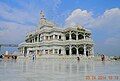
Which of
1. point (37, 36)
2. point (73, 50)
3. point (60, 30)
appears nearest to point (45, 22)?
point (37, 36)

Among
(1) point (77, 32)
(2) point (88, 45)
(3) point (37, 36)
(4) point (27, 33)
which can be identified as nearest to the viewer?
(2) point (88, 45)

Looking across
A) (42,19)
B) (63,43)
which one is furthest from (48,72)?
(42,19)

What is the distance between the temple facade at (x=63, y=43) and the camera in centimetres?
7744

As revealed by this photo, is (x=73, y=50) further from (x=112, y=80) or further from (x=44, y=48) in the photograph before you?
(x=112, y=80)

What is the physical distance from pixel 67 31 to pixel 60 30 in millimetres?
2826

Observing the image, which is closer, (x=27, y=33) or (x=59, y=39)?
(x=59, y=39)

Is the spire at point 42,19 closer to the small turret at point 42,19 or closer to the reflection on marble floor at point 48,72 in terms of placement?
the small turret at point 42,19

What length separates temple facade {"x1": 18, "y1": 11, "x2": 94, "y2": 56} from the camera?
254ft

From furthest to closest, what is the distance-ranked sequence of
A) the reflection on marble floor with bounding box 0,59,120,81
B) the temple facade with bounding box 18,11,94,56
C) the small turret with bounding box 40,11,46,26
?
1. the small turret with bounding box 40,11,46,26
2. the temple facade with bounding box 18,11,94,56
3. the reflection on marble floor with bounding box 0,59,120,81

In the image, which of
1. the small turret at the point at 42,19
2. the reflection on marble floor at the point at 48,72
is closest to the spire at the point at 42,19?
the small turret at the point at 42,19

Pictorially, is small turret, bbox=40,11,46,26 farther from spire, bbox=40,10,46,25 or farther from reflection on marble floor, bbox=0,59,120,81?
reflection on marble floor, bbox=0,59,120,81

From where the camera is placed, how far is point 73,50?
82.9m

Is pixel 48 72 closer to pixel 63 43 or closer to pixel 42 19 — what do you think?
pixel 63 43

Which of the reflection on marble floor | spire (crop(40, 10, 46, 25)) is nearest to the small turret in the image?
spire (crop(40, 10, 46, 25))
